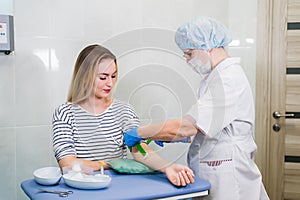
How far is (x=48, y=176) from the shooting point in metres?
1.50

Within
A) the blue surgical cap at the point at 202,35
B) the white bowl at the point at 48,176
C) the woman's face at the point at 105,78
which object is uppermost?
the blue surgical cap at the point at 202,35

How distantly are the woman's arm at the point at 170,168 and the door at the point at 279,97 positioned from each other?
1221 mm

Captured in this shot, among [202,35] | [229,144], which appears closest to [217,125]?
[229,144]

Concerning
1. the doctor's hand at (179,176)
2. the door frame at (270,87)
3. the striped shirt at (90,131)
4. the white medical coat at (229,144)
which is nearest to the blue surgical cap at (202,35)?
the white medical coat at (229,144)

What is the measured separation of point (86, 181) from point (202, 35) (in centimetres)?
80

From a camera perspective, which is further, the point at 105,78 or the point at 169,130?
the point at 105,78

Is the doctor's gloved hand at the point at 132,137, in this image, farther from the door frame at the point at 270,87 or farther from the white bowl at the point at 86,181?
the door frame at the point at 270,87

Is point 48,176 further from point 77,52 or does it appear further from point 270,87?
point 270,87

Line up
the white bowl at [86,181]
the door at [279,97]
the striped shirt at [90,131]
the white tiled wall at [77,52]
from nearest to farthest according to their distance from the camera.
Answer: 1. the white bowl at [86,181]
2. the striped shirt at [90,131]
3. the white tiled wall at [77,52]
4. the door at [279,97]

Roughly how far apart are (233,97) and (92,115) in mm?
628

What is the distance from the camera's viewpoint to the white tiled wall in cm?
201

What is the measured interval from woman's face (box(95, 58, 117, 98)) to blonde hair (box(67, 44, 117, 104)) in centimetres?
2

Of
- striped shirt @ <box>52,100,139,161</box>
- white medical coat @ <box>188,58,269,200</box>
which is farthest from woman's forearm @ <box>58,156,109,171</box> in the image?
white medical coat @ <box>188,58,269,200</box>

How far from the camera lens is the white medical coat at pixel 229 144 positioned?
1.65 meters
